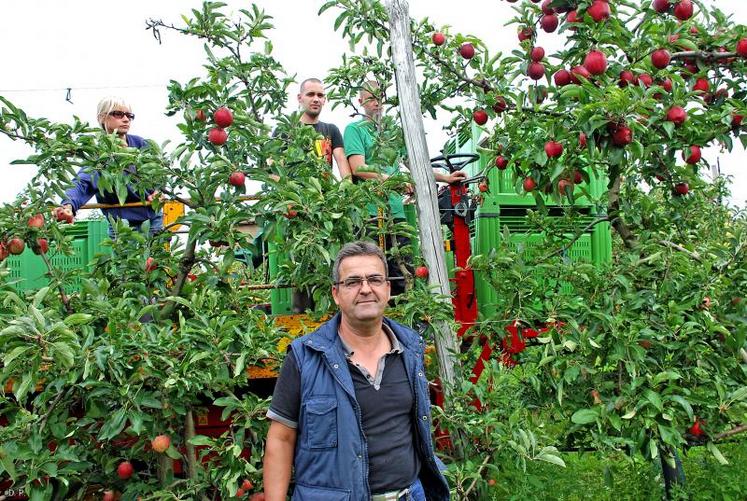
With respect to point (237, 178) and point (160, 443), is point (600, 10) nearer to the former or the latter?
point (237, 178)

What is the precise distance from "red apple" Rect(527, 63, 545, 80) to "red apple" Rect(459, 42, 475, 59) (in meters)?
0.36

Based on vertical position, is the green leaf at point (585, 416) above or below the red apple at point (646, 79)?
below

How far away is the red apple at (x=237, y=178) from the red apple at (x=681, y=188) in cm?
Result: 226

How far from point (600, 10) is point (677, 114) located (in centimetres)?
62

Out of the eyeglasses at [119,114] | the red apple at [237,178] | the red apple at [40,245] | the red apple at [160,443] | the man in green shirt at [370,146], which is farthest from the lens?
the eyeglasses at [119,114]

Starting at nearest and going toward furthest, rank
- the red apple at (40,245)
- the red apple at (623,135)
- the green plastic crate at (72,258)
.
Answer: the red apple at (623,135), the red apple at (40,245), the green plastic crate at (72,258)

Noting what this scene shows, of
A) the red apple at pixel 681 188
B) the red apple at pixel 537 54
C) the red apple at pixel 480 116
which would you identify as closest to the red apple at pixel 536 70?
the red apple at pixel 537 54

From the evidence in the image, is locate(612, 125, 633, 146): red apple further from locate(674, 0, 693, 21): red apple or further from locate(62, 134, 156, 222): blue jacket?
locate(62, 134, 156, 222): blue jacket

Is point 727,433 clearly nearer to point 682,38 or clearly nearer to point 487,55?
point 682,38

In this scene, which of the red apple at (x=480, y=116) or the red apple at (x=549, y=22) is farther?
the red apple at (x=480, y=116)

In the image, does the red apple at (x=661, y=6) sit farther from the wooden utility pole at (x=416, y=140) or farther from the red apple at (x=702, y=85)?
the wooden utility pole at (x=416, y=140)

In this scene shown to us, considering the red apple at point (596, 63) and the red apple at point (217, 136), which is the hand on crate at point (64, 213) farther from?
the red apple at point (596, 63)

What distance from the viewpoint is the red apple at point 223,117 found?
3.37 m

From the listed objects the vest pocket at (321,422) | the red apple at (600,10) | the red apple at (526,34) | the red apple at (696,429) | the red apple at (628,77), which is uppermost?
the red apple at (526,34)
